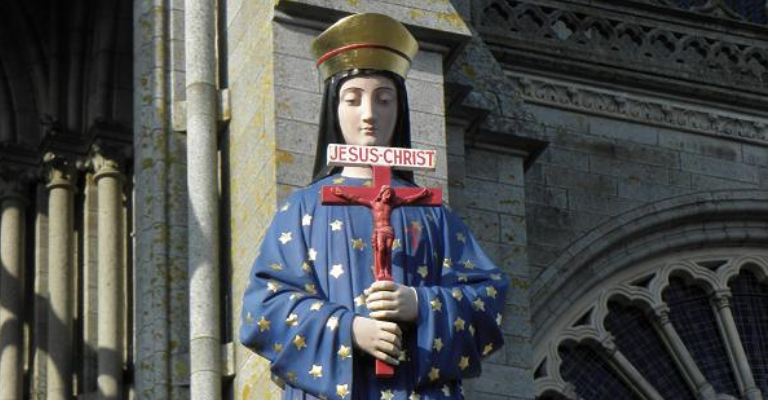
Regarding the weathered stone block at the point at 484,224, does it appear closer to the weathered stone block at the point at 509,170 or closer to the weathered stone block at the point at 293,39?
the weathered stone block at the point at 509,170

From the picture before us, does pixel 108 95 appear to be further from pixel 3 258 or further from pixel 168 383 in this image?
pixel 168 383

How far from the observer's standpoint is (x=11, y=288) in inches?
648

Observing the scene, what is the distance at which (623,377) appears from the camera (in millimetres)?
18344

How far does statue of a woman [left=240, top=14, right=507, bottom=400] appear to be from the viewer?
10.9 metres

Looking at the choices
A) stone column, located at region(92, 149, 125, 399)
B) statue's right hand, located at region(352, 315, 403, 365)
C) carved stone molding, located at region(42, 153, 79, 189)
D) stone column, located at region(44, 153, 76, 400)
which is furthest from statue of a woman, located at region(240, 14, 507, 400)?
carved stone molding, located at region(42, 153, 79, 189)

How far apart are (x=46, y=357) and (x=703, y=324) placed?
4983mm

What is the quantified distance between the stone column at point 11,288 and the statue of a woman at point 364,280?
16.1 feet

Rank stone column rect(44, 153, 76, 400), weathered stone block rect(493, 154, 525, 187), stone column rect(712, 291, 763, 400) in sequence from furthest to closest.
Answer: stone column rect(712, 291, 763, 400) → stone column rect(44, 153, 76, 400) → weathered stone block rect(493, 154, 525, 187)

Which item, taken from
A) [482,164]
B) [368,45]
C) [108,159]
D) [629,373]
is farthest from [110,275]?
[368,45]

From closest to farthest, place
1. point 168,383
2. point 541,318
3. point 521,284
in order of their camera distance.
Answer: point 168,383 → point 521,284 → point 541,318

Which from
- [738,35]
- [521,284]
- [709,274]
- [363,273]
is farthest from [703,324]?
[363,273]

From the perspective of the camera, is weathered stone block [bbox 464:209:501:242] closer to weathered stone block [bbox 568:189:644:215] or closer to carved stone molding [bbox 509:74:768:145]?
weathered stone block [bbox 568:189:644:215]

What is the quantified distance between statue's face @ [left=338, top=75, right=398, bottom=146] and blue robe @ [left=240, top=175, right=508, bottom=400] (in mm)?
192

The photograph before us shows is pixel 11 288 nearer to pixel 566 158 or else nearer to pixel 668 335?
pixel 566 158
